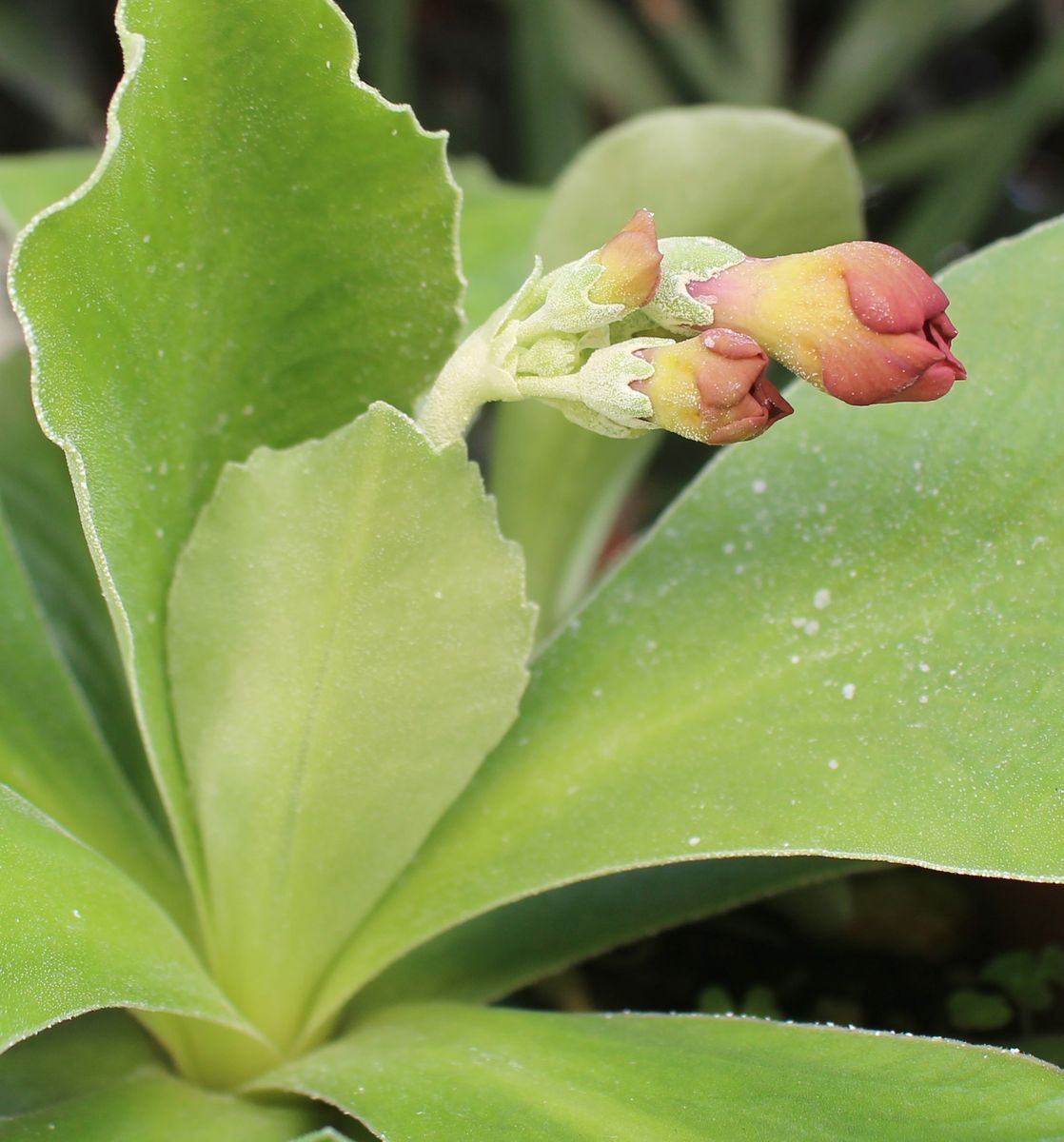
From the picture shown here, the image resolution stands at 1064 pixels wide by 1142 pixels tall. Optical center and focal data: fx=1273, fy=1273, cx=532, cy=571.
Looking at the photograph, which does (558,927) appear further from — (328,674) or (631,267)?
(631,267)

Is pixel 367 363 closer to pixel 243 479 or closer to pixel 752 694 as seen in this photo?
pixel 243 479

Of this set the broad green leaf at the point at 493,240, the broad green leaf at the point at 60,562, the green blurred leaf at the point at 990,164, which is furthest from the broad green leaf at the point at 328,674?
the green blurred leaf at the point at 990,164

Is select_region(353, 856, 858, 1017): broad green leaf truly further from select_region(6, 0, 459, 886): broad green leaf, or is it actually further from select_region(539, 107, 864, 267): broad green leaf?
select_region(539, 107, 864, 267): broad green leaf

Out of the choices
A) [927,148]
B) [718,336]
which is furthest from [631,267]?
[927,148]

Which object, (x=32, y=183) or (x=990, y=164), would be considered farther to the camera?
(x=990, y=164)

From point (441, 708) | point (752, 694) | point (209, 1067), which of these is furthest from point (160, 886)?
point (752, 694)
